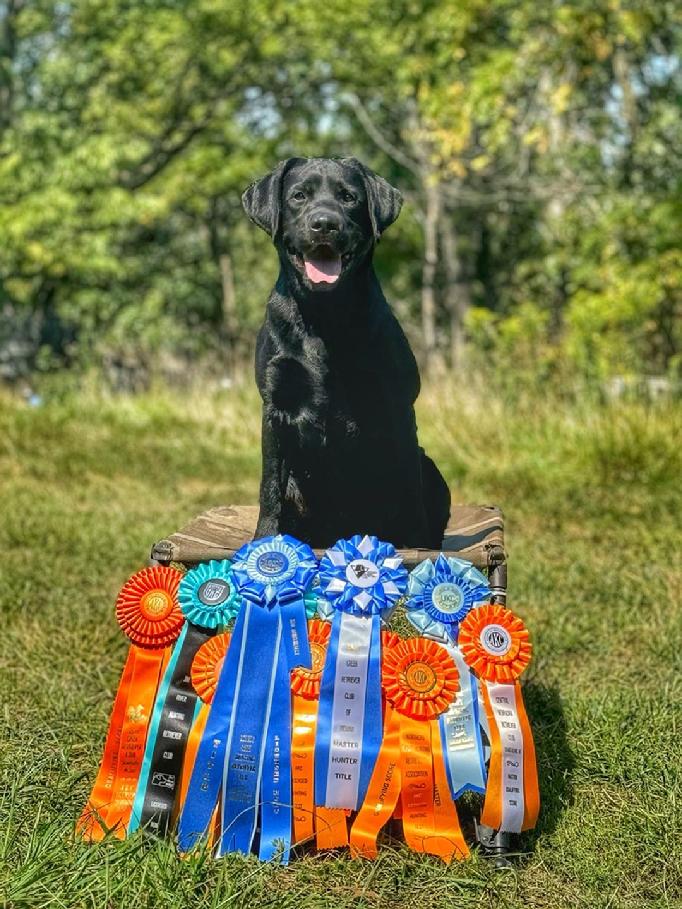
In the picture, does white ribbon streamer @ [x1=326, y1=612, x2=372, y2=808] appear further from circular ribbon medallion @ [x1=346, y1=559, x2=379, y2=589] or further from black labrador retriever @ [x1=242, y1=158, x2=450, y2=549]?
black labrador retriever @ [x1=242, y1=158, x2=450, y2=549]

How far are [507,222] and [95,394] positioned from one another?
40.0 ft

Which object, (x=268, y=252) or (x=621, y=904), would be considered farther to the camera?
(x=268, y=252)

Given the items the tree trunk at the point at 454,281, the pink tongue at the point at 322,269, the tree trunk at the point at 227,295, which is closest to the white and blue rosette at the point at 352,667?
the pink tongue at the point at 322,269

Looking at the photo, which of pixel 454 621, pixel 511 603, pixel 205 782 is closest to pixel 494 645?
pixel 454 621

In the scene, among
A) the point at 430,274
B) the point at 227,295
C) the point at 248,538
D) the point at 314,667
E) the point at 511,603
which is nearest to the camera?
the point at 314,667

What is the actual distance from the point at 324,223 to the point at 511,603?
8.39ft

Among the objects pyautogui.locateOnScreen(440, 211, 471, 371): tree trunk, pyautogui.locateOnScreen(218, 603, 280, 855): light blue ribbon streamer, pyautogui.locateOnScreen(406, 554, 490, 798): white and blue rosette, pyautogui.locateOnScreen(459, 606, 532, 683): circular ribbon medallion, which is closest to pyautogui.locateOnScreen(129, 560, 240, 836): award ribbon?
pyautogui.locateOnScreen(218, 603, 280, 855): light blue ribbon streamer

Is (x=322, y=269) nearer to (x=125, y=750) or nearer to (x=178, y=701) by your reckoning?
(x=178, y=701)

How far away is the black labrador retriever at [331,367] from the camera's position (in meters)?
2.63

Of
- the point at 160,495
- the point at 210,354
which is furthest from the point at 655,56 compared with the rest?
the point at 160,495

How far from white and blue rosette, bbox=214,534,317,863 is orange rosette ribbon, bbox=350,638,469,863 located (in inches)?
8.0

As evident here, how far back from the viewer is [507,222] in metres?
20.7

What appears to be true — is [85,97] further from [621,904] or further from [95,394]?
[621,904]

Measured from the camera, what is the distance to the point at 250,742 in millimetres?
2346
